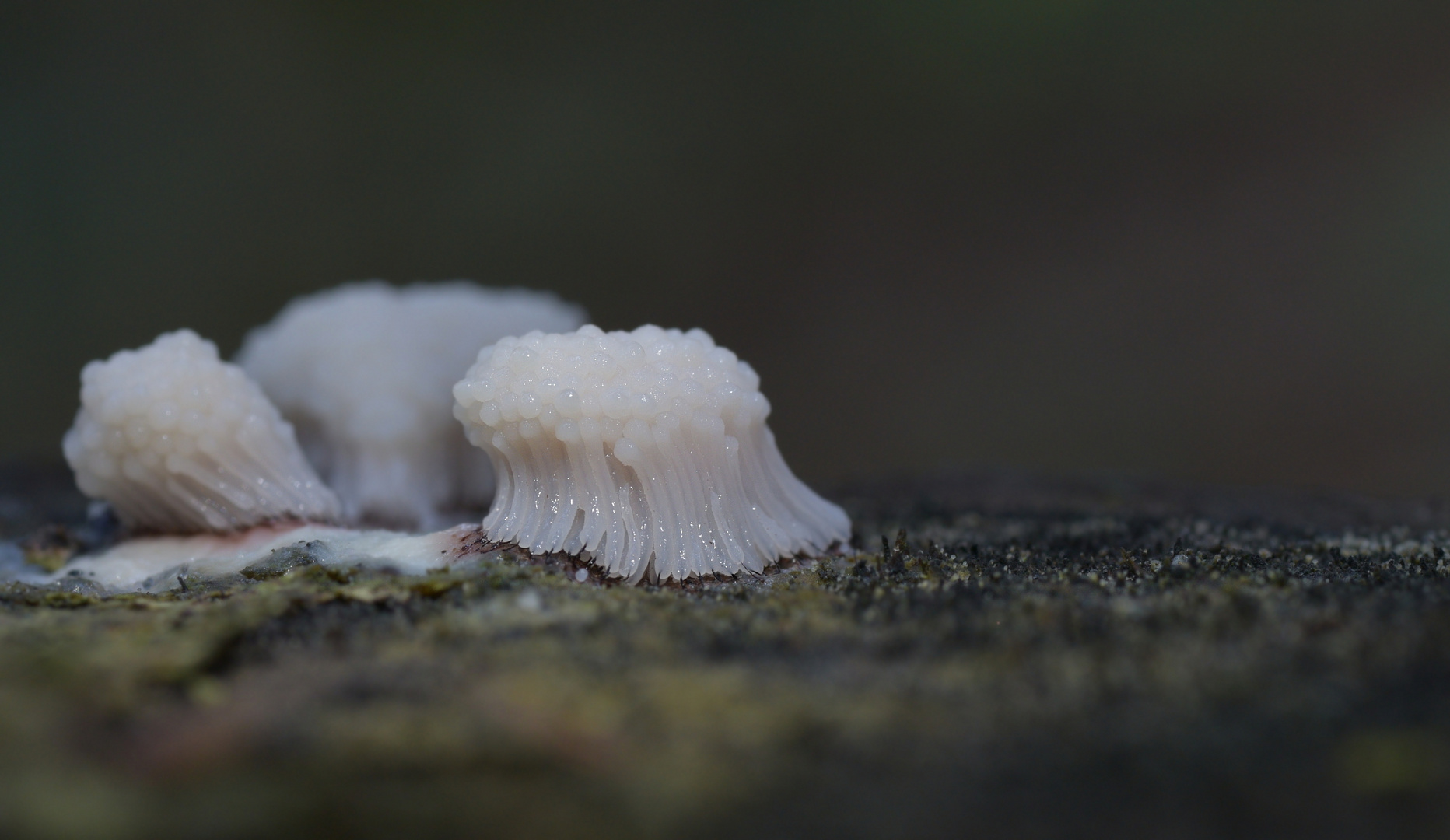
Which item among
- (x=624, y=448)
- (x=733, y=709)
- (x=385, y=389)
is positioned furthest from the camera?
(x=385, y=389)

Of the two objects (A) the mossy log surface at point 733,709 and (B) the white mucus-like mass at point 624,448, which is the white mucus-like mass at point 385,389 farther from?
(A) the mossy log surface at point 733,709

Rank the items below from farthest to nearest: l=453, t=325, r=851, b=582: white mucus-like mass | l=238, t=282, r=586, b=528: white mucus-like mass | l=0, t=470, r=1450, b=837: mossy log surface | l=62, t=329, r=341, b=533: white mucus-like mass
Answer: l=238, t=282, r=586, b=528: white mucus-like mass
l=62, t=329, r=341, b=533: white mucus-like mass
l=453, t=325, r=851, b=582: white mucus-like mass
l=0, t=470, r=1450, b=837: mossy log surface

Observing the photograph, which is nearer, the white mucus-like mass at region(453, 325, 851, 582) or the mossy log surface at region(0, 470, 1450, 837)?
the mossy log surface at region(0, 470, 1450, 837)

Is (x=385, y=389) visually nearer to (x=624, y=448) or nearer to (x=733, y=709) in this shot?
(x=624, y=448)

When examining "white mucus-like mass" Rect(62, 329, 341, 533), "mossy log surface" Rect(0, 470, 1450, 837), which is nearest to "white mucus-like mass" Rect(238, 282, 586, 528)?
"white mucus-like mass" Rect(62, 329, 341, 533)

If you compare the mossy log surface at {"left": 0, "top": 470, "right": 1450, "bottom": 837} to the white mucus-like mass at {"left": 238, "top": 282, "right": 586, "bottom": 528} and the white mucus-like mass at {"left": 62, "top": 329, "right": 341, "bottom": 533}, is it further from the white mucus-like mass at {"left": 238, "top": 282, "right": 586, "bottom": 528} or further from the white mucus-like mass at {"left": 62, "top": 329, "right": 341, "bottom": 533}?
the white mucus-like mass at {"left": 238, "top": 282, "right": 586, "bottom": 528}

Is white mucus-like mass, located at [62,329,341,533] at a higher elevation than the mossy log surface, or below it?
higher

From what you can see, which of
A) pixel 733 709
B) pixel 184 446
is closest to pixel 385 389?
pixel 184 446
